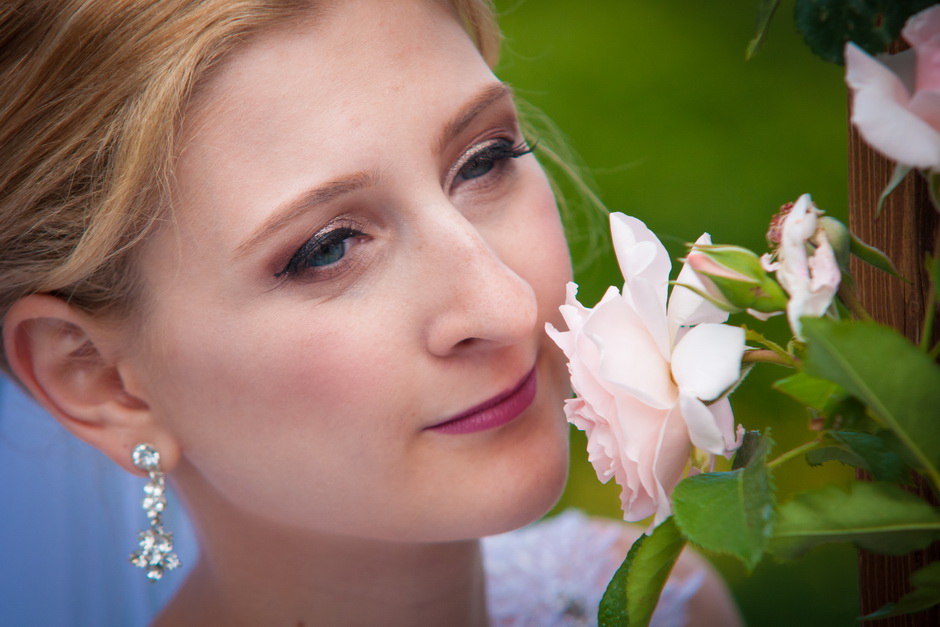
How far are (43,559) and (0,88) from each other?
91 cm

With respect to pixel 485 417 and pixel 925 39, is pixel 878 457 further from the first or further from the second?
pixel 485 417

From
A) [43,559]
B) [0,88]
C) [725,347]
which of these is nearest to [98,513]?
[43,559]

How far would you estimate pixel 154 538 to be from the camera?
3.88 ft

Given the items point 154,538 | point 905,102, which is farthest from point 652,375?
point 154,538

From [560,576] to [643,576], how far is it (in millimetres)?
1313

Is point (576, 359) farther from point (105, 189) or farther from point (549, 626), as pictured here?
point (549, 626)

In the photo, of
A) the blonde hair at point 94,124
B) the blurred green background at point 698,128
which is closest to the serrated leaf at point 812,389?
the blonde hair at point 94,124

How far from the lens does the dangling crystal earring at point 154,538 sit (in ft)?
3.67

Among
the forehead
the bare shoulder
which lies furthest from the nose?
the bare shoulder

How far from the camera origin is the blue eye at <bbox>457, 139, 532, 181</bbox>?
40.7 inches

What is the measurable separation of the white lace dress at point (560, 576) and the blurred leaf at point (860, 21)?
1407mm

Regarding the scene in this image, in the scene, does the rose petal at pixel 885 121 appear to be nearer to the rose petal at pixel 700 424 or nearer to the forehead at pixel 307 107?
the rose petal at pixel 700 424

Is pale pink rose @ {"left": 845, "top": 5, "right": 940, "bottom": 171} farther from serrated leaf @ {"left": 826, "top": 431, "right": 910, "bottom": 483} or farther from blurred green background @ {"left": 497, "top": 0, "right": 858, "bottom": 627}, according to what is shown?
blurred green background @ {"left": 497, "top": 0, "right": 858, "bottom": 627}

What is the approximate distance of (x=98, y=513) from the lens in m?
1.60
